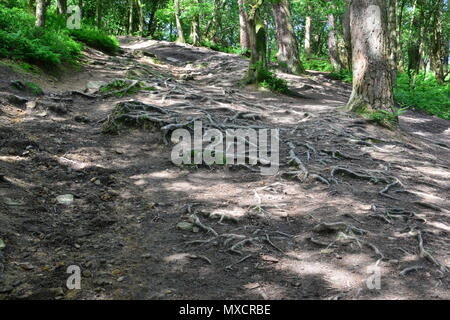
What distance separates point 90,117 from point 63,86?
3157 millimetres

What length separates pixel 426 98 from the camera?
17.1 m

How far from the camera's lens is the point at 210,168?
657cm

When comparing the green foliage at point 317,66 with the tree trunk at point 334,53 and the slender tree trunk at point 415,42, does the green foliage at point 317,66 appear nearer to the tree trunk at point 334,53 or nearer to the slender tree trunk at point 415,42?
the tree trunk at point 334,53

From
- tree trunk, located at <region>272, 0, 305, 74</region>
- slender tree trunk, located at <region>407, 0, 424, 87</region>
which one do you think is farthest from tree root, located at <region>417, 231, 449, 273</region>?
slender tree trunk, located at <region>407, 0, 424, 87</region>

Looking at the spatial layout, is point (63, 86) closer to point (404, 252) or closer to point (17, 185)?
point (17, 185)

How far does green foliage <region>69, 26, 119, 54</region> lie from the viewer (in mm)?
16297

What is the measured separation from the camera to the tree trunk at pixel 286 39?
16587 millimetres

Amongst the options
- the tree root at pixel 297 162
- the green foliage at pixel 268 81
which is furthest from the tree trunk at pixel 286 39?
the tree root at pixel 297 162

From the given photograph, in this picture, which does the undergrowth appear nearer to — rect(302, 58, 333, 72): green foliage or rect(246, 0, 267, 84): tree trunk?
rect(246, 0, 267, 84): tree trunk

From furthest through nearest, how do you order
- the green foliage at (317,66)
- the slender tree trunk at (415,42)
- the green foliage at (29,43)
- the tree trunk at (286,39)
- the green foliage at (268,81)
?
the green foliage at (317,66) → the slender tree trunk at (415,42) → the tree trunk at (286,39) → the green foliage at (268,81) → the green foliage at (29,43)

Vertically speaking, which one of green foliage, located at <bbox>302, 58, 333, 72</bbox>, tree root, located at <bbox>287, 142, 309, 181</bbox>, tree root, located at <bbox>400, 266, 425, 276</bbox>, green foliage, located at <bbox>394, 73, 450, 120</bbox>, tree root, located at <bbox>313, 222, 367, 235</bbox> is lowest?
tree root, located at <bbox>400, 266, 425, 276</bbox>

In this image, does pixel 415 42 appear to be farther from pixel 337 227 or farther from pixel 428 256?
pixel 428 256

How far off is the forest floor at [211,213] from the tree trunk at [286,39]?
342 inches
